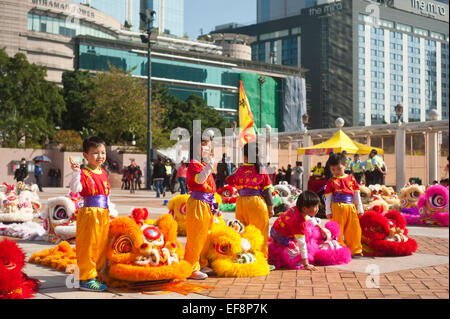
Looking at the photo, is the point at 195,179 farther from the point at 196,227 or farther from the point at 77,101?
the point at 77,101

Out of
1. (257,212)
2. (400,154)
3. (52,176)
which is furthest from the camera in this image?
(52,176)

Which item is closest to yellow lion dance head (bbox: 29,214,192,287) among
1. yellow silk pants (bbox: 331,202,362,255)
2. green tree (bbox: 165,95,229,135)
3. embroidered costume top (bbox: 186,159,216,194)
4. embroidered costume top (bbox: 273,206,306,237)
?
embroidered costume top (bbox: 186,159,216,194)

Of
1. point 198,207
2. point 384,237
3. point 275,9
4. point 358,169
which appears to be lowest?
point 384,237

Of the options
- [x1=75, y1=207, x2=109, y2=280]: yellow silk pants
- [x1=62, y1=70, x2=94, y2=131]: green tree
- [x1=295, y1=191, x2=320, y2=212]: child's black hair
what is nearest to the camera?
[x1=75, y1=207, x2=109, y2=280]: yellow silk pants

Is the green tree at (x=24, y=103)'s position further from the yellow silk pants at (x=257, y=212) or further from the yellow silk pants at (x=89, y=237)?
the yellow silk pants at (x=89, y=237)

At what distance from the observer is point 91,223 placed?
453cm

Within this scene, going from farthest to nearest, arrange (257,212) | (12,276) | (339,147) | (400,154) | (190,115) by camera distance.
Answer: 1. (190,115)
2. (400,154)
3. (339,147)
4. (257,212)
5. (12,276)

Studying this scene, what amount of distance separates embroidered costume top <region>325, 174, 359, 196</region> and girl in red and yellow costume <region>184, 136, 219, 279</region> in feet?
6.75

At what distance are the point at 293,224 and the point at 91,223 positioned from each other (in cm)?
235

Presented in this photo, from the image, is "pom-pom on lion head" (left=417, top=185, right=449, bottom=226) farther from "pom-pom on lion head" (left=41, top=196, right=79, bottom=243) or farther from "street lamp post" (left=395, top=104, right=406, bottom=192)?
"street lamp post" (left=395, top=104, right=406, bottom=192)

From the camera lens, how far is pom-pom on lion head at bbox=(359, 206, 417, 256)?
6797 mm

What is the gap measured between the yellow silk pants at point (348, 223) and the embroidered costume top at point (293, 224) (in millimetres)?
1012

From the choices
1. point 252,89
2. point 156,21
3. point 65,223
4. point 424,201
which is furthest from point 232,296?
point 252,89

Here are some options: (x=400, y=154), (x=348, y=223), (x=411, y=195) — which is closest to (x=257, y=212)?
(x=348, y=223)
